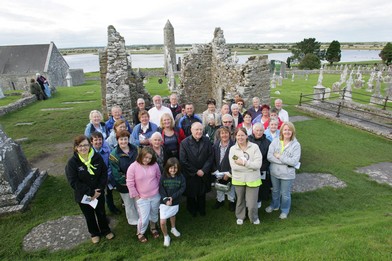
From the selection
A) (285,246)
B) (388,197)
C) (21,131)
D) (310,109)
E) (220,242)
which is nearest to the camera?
(285,246)

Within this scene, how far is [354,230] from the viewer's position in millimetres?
3561

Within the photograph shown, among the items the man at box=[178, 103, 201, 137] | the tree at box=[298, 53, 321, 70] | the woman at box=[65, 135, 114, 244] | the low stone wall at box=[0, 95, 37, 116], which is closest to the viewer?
the woman at box=[65, 135, 114, 244]

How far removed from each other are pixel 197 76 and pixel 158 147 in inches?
365

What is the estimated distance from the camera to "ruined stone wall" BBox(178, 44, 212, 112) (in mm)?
12438

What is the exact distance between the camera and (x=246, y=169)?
403 centimetres

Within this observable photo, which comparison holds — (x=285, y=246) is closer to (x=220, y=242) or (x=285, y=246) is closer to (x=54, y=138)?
(x=220, y=242)

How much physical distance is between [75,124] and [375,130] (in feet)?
42.1

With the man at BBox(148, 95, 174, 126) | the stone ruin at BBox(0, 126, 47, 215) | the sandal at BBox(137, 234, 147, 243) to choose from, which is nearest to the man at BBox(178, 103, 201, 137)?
the man at BBox(148, 95, 174, 126)

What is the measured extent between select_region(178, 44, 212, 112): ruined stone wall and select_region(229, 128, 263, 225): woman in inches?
354

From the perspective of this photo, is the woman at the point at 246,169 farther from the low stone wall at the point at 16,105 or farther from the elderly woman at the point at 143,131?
the low stone wall at the point at 16,105

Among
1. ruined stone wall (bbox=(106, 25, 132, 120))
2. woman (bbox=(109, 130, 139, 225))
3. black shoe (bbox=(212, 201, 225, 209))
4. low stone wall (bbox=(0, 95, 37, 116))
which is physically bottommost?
black shoe (bbox=(212, 201, 225, 209))

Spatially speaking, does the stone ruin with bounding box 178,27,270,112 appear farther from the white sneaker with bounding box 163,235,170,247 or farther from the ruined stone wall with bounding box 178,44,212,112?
the white sneaker with bounding box 163,235,170,247

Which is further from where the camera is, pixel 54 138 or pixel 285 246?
pixel 54 138

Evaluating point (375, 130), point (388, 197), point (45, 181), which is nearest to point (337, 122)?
point (375, 130)
